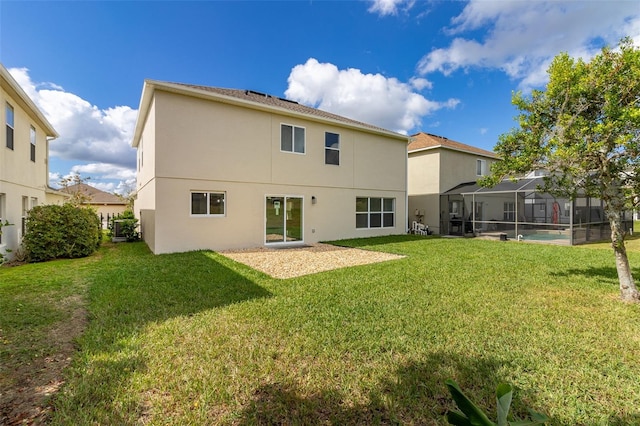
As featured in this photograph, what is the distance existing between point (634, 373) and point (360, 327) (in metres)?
2.84

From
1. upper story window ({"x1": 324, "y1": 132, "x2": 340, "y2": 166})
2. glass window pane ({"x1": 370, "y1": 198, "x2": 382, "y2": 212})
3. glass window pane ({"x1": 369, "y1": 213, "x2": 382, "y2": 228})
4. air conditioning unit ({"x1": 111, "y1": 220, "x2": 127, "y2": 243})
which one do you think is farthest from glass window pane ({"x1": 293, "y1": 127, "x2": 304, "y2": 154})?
air conditioning unit ({"x1": 111, "y1": 220, "x2": 127, "y2": 243})

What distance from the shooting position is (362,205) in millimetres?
15461

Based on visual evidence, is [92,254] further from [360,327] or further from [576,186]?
[576,186]

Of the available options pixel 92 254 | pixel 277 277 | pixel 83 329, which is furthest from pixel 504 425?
pixel 92 254

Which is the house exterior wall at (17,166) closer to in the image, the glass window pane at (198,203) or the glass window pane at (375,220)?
the glass window pane at (198,203)

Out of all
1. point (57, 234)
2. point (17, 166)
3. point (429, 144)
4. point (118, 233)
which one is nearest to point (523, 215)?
point (429, 144)

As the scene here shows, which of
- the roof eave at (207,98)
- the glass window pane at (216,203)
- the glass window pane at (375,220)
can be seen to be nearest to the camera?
the roof eave at (207,98)

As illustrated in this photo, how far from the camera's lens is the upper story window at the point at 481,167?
69.7 ft

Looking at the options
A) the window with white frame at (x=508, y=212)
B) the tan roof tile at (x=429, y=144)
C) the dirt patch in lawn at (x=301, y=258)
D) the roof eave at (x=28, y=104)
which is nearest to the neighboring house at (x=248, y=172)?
the dirt patch in lawn at (x=301, y=258)

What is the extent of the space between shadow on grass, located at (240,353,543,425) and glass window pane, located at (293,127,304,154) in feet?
36.6

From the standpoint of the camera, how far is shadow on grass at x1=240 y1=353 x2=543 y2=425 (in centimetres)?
239

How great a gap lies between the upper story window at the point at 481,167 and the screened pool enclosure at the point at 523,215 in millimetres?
2317

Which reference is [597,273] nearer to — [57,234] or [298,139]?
[298,139]

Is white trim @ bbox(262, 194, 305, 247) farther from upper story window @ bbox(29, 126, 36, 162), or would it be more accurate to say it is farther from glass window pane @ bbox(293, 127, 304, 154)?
upper story window @ bbox(29, 126, 36, 162)
